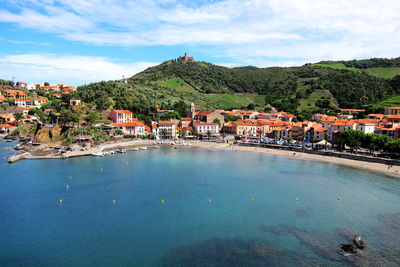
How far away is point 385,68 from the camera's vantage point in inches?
4845

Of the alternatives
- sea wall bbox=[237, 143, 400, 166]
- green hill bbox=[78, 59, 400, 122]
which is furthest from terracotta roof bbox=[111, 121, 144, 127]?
sea wall bbox=[237, 143, 400, 166]

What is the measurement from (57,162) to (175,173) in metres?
19.0

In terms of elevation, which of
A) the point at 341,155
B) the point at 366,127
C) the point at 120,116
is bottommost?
the point at 341,155

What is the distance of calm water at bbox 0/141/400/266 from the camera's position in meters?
18.3

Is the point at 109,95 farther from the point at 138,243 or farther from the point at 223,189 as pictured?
the point at 138,243

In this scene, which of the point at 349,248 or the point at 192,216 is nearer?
the point at 349,248

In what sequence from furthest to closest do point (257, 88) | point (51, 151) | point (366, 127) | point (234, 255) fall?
point (257, 88)
point (366, 127)
point (51, 151)
point (234, 255)

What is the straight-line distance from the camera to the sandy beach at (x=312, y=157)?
38.4m

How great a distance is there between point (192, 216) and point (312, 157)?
101 feet

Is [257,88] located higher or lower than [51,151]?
higher

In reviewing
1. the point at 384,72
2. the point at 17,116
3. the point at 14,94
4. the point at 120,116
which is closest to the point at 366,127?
the point at 120,116

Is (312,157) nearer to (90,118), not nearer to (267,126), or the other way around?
(267,126)

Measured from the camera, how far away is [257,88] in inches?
4934

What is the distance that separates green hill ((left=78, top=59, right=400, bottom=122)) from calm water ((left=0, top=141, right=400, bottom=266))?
40.8 metres
